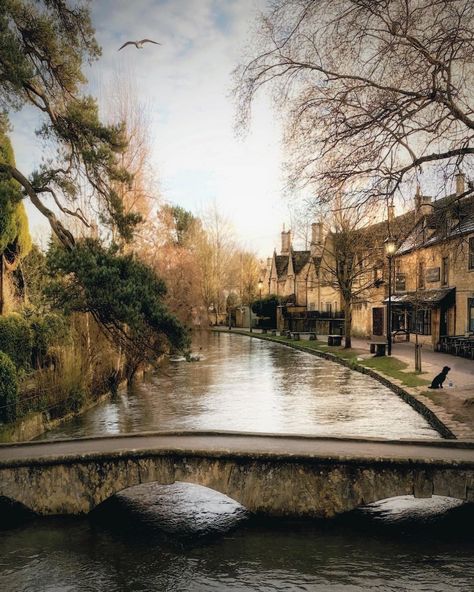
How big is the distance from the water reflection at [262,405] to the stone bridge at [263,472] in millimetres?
4081

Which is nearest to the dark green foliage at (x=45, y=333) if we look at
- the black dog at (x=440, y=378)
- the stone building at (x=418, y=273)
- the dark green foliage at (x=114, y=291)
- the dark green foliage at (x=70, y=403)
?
the dark green foliage at (x=70, y=403)

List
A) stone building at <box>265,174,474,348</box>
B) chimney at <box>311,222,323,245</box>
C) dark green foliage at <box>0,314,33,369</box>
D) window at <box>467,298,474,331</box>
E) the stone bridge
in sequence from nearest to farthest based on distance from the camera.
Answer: the stone bridge, dark green foliage at <box>0,314,33,369</box>, stone building at <box>265,174,474,348</box>, window at <box>467,298,474,331</box>, chimney at <box>311,222,323,245</box>

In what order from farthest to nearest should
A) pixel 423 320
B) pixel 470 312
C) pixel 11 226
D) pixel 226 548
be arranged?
1. pixel 423 320
2. pixel 470 312
3. pixel 11 226
4. pixel 226 548

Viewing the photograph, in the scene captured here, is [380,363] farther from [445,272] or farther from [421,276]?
[421,276]

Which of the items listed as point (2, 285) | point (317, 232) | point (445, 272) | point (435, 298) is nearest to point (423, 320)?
point (445, 272)

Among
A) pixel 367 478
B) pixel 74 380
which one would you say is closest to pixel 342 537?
pixel 367 478

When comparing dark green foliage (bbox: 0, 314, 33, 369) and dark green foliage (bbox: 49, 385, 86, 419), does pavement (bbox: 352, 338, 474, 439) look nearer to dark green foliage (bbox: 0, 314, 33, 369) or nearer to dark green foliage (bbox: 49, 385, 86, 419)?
dark green foliage (bbox: 49, 385, 86, 419)

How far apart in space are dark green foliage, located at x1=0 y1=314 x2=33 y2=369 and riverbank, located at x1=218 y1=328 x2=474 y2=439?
39.0 feet

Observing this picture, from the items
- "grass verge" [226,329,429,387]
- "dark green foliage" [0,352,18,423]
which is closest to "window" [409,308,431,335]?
"grass verge" [226,329,429,387]

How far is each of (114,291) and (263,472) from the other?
4.53m

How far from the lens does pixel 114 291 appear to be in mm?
10547

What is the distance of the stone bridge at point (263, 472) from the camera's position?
8.93m

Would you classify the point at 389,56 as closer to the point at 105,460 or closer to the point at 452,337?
the point at 105,460

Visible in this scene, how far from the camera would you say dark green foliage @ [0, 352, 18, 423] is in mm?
13495
